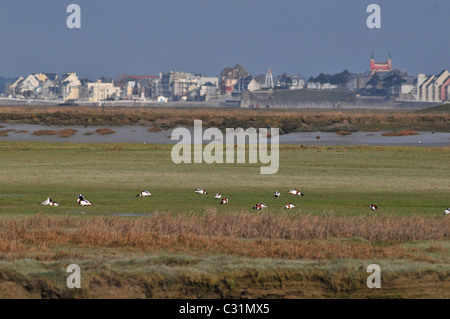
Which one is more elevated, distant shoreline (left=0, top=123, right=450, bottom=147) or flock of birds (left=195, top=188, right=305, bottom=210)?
flock of birds (left=195, top=188, right=305, bottom=210)

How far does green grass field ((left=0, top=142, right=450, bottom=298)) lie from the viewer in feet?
42.0

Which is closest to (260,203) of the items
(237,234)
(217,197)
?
(217,197)

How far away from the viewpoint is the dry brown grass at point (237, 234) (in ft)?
48.9

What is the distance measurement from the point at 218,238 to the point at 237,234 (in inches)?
36.6

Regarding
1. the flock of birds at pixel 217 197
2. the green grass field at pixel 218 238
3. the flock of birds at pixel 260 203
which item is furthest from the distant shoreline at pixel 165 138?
the flock of birds at pixel 217 197

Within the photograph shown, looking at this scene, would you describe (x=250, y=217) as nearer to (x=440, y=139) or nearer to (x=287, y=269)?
(x=287, y=269)

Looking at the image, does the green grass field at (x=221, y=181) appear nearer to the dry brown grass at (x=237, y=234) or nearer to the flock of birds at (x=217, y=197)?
the flock of birds at (x=217, y=197)

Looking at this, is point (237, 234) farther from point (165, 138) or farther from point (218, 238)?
point (165, 138)

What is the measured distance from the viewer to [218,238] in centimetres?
1606

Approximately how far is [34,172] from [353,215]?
15.5m

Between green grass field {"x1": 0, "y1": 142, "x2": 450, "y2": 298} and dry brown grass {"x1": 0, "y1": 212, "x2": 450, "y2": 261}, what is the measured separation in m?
0.04

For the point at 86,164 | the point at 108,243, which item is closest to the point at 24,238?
the point at 108,243

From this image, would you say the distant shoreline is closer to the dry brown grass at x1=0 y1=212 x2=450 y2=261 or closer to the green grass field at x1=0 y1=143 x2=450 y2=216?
the green grass field at x1=0 y1=143 x2=450 y2=216

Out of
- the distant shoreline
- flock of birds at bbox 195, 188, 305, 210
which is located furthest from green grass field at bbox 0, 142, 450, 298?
the distant shoreline
